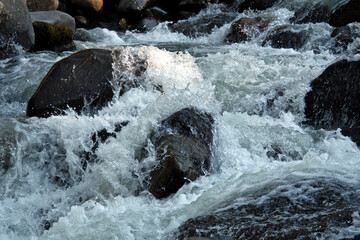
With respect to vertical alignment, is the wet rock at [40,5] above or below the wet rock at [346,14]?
below

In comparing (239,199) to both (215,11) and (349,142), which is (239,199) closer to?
(349,142)

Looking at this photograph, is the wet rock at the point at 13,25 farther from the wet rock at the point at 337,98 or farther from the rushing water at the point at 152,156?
the wet rock at the point at 337,98

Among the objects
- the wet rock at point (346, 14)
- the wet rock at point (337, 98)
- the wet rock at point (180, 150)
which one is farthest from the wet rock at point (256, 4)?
the wet rock at point (180, 150)

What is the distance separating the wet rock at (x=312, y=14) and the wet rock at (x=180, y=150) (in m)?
6.81

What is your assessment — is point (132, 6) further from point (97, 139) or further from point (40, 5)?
point (97, 139)

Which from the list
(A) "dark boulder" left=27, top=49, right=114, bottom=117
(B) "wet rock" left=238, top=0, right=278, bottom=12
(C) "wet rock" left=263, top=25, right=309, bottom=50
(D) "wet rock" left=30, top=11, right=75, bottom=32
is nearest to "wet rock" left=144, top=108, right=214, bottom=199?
(A) "dark boulder" left=27, top=49, right=114, bottom=117

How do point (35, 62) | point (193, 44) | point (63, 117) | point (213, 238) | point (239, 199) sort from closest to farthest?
point (213, 238) < point (239, 199) < point (63, 117) < point (35, 62) < point (193, 44)

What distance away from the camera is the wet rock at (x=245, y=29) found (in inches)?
387

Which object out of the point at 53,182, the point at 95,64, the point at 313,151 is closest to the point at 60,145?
the point at 53,182

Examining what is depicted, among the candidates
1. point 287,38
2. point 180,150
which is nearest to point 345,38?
point 287,38

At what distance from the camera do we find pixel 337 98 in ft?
17.8

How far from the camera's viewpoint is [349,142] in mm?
4715

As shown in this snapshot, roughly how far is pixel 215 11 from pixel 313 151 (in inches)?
381

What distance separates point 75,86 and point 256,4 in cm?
913
